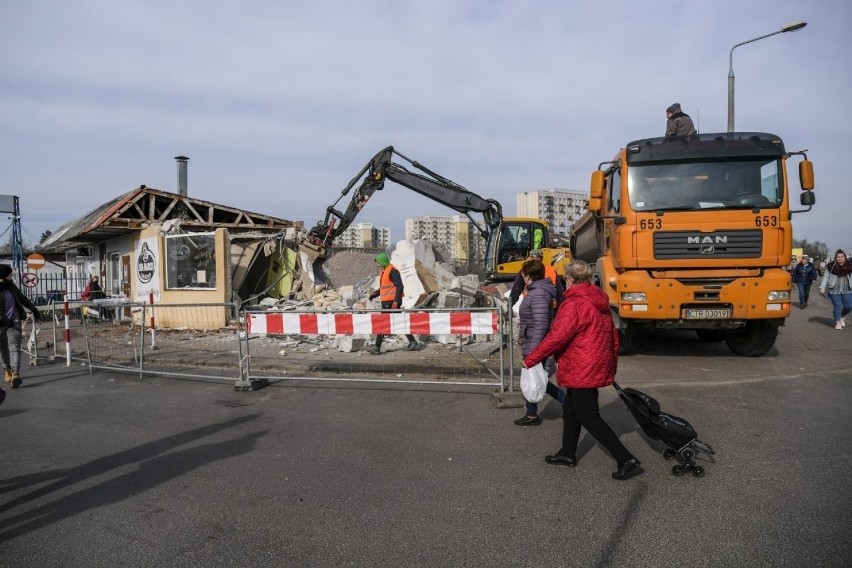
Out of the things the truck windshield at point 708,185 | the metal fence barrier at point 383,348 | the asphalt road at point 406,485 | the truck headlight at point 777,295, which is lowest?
the asphalt road at point 406,485

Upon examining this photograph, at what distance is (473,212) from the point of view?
1891cm

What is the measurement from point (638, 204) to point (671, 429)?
5.23 metres

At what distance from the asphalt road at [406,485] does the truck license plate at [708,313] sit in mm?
1349

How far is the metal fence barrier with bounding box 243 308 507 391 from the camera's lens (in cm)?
768

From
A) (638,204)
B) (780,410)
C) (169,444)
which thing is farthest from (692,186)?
(169,444)

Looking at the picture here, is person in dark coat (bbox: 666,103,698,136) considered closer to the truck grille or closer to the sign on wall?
the truck grille

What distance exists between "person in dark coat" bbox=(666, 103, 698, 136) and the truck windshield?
57.6 inches

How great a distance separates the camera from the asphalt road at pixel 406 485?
3.47 m

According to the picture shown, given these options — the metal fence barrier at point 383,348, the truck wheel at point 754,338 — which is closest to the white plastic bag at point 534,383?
the metal fence barrier at point 383,348

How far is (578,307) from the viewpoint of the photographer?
4586 millimetres

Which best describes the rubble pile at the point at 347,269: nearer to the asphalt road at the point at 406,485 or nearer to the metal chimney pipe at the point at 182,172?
the metal chimney pipe at the point at 182,172

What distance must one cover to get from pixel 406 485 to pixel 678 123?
8.56 meters

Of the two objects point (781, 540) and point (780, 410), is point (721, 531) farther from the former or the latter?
point (780, 410)

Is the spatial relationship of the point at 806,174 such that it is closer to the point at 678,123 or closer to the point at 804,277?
the point at 678,123
